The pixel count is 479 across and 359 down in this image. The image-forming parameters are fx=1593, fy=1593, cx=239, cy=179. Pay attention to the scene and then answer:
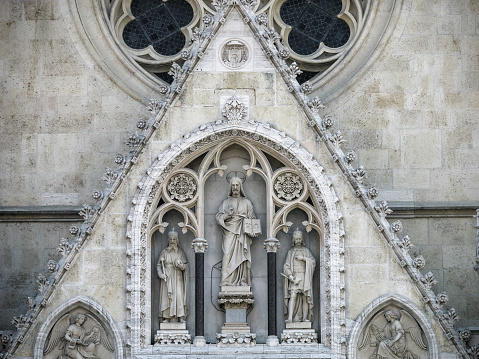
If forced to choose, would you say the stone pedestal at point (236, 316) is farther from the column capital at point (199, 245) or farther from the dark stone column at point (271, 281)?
the column capital at point (199, 245)

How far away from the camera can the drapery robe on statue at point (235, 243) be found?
22016 millimetres

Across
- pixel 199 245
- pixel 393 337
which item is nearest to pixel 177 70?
pixel 199 245

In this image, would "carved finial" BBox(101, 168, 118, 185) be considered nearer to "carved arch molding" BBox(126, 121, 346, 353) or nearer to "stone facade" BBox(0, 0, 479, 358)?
"stone facade" BBox(0, 0, 479, 358)

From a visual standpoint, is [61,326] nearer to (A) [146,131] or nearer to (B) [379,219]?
(A) [146,131]

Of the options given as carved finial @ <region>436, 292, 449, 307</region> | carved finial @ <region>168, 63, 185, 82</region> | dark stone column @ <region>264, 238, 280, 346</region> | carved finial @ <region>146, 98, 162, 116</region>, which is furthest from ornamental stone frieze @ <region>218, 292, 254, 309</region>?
carved finial @ <region>168, 63, 185, 82</region>

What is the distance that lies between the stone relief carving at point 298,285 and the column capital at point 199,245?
1.16 m

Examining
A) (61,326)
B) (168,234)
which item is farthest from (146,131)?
(61,326)

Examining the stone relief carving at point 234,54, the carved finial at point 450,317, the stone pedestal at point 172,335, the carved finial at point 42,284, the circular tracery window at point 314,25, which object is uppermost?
the circular tracery window at point 314,25

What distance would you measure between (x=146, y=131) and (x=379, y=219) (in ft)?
11.2

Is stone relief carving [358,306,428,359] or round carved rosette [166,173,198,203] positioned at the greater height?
round carved rosette [166,173,198,203]

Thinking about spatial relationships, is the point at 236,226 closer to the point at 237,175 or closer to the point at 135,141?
the point at 237,175

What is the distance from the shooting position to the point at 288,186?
2217cm

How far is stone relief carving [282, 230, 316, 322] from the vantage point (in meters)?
22.0

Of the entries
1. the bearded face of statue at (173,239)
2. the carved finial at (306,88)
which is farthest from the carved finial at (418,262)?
the bearded face of statue at (173,239)
